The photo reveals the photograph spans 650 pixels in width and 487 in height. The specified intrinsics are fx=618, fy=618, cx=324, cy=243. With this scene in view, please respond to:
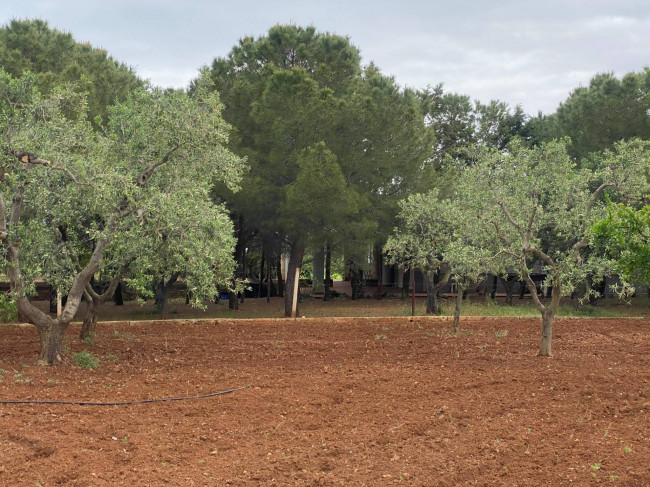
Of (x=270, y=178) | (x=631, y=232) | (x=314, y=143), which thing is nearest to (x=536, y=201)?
(x=631, y=232)

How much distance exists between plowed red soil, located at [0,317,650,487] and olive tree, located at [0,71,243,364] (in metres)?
1.66

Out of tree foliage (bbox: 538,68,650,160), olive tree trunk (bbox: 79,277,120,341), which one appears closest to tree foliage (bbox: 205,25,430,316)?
olive tree trunk (bbox: 79,277,120,341)

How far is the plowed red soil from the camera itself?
584cm

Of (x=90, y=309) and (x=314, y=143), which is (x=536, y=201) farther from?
(x=90, y=309)

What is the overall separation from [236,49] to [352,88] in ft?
14.9

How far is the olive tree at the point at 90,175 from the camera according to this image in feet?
30.7

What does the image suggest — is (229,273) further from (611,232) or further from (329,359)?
(611,232)

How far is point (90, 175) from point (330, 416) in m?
5.24

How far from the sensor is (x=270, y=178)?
62.3ft

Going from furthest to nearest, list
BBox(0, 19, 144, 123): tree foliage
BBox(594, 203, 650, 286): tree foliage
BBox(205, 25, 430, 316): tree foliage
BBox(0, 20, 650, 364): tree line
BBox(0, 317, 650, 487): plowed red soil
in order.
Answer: BBox(0, 19, 144, 123): tree foliage
BBox(205, 25, 430, 316): tree foliage
BBox(0, 20, 650, 364): tree line
BBox(594, 203, 650, 286): tree foliage
BBox(0, 317, 650, 487): plowed red soil

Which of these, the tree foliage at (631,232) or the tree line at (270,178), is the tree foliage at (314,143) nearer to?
the tree line at (270,178)

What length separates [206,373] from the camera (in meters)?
9.82

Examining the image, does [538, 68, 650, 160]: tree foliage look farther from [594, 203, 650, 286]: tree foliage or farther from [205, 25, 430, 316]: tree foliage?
[594, 203, 650, 286]: tree foliage

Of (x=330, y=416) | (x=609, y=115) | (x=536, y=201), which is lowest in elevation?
(x=330, y=416)
